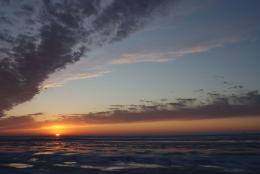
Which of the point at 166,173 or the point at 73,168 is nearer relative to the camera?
the point at 166,173

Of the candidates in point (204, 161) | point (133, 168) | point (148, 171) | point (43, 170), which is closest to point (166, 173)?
point (148, 171)

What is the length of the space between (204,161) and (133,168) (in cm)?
778

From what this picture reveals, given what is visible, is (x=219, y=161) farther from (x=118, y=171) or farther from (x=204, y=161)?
(x=118, y=171)

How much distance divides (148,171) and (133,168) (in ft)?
7.06

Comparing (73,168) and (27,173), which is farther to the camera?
(73,168)

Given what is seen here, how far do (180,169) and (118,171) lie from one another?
5.04 metres

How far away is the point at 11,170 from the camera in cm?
2934

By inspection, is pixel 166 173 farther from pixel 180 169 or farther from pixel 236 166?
pixel 236 166

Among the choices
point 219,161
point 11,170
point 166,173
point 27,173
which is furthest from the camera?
point 219,161

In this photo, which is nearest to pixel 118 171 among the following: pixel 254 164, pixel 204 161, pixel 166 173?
pixel 166 173

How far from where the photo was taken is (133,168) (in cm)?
2850

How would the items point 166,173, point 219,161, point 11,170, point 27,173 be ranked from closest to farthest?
1. point 166,173
2. point 27,173
3. point 11,170
4. point 219,161

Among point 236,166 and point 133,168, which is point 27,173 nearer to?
point 133,168

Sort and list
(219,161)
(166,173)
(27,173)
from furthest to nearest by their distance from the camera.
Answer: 1. (219,161)
2. (27,173)
3. (166,173)
